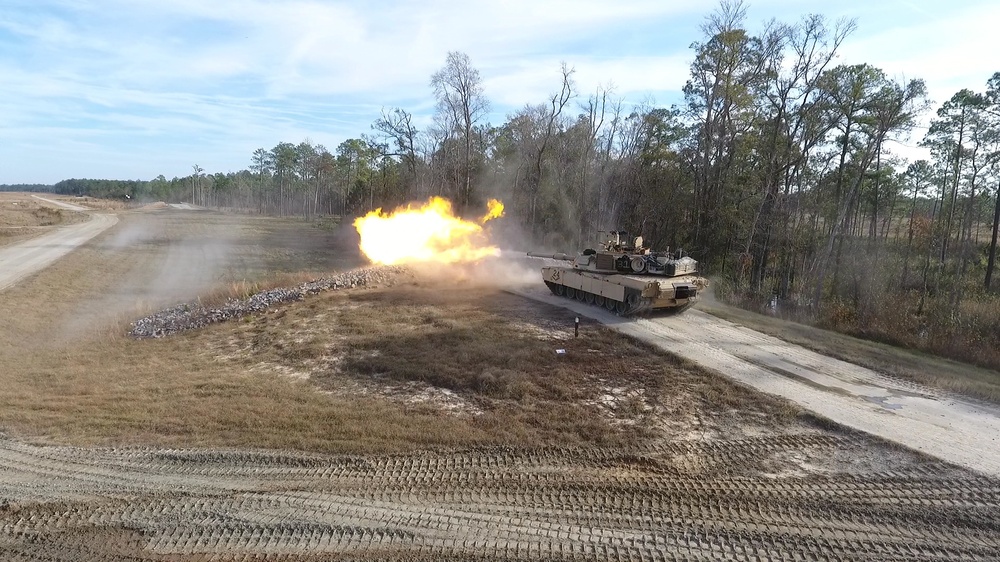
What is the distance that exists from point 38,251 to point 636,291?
3894cm

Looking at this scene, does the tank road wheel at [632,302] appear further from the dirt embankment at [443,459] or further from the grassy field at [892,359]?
the grassy field at [892,359]

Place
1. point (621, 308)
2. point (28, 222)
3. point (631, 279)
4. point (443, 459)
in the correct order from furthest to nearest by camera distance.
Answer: point (28, 222) < point (621, 308) < point (631, 279) < point (443, 459)

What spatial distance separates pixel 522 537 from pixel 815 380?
896 cm

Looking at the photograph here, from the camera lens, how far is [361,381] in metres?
12.8

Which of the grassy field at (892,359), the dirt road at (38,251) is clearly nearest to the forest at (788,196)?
the grassy field at (892,359)

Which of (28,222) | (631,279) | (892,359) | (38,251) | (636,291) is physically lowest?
(38,251)

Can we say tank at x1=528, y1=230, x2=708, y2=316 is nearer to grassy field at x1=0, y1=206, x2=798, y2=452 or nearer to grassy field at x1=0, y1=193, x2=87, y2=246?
grassy field at x1=0, y1=206, x2=798, y2=452

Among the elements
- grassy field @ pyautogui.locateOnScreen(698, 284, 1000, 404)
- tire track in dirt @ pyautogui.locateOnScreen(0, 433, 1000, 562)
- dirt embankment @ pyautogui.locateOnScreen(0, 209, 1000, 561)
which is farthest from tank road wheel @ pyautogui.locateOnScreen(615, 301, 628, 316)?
tire track in dirt @ pyautogui.locateOnScreen(0, 433, 1000, 562)

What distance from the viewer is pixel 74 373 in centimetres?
1365

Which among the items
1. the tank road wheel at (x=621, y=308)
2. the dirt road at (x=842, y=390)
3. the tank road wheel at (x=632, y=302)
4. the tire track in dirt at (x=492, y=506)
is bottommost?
the tire track in dirt at (x=492, y=506)

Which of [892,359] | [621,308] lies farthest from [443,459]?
[892,359]

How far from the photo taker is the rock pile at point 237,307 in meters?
18.2

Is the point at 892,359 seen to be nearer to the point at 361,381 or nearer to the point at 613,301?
the point at 613,301

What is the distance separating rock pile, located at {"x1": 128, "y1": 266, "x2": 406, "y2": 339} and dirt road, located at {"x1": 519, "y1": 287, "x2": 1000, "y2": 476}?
34.9 feet
